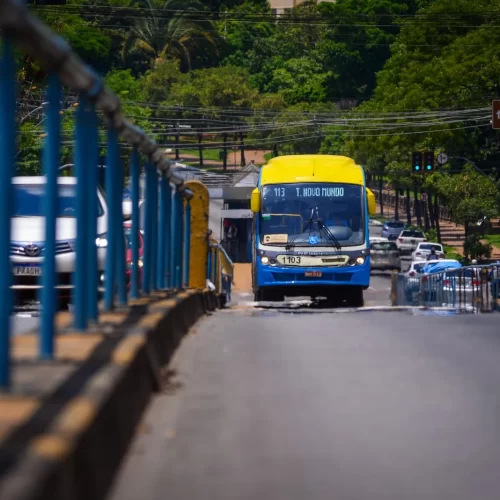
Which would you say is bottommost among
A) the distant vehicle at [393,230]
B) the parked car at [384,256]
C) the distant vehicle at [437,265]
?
the distant vehicle at [437,265]

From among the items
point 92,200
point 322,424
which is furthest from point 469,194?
point 322,424

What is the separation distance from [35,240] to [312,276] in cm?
1226

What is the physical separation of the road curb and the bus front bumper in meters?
17.3

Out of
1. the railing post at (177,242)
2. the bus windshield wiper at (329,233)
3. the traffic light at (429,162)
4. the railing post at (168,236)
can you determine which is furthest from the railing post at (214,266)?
the traffic light at (429,162)

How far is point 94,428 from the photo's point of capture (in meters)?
5.39

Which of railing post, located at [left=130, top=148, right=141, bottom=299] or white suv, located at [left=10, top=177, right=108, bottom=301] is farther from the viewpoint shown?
white suv, located at [left=10, top=177, right=108, bottom=301]

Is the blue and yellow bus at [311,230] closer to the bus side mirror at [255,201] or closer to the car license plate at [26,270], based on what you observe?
the bus side mirror at [255,201]

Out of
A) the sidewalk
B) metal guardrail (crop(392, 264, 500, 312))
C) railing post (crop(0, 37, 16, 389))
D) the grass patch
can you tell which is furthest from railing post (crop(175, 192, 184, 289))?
the grass patch

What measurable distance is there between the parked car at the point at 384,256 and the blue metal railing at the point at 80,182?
150 feet

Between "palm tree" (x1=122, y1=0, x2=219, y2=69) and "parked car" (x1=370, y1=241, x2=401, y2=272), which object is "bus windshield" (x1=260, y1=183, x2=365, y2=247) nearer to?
"parked car" (x1=370, y1=241, x2=401, y2=272)

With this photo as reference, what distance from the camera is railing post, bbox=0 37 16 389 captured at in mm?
5539

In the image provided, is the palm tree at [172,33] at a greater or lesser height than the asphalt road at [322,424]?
greater

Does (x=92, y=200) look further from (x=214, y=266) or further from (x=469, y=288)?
(x=214, y=266)

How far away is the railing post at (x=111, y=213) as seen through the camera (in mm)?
9359
